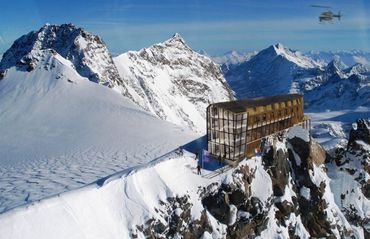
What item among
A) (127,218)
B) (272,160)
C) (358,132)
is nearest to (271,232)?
(272,160)

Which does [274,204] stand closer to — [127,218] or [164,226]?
[164,226]

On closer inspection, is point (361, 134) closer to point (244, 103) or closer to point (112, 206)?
point (244, 103)

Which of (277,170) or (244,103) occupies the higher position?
(244,103)

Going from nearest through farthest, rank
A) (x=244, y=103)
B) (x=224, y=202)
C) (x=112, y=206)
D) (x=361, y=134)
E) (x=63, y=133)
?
(x=112, y=206) < (x=224, y=202) < (x=244, y=103) < (x=63, y=133) < (x=361, y=134)

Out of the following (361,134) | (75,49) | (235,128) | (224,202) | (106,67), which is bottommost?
(361,134)

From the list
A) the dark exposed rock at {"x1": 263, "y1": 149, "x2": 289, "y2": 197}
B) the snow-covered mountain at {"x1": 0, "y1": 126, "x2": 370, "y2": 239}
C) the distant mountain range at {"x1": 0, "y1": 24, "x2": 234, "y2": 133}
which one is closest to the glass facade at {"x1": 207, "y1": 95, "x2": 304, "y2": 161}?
the snow-covered mountain at {"x1": 0, "y1": 126, "x2": 370, "y2": 239}

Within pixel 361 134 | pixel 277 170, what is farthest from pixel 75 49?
pixel 277 170

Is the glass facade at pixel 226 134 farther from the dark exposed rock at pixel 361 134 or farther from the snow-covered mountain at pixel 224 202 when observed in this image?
the dark exposed rock at pixel 361 134
